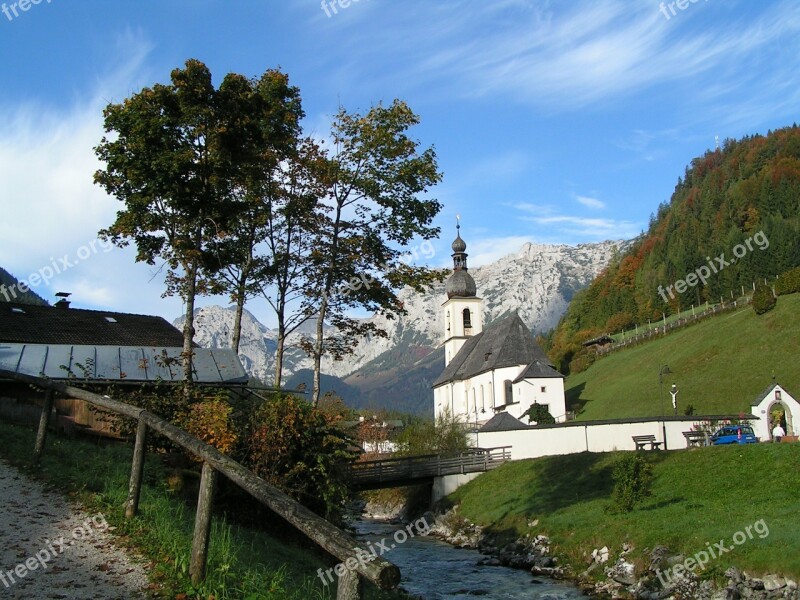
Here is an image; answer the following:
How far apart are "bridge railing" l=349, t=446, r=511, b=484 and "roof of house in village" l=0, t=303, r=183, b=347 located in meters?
13.6

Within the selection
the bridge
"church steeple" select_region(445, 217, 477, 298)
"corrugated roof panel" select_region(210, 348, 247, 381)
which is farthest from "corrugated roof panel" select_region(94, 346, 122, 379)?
"church steeple" select_region(445, 217, 477, 298)

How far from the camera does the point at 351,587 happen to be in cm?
449

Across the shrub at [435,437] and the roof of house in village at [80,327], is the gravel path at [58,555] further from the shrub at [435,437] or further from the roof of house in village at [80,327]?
the shrub at [435,437]

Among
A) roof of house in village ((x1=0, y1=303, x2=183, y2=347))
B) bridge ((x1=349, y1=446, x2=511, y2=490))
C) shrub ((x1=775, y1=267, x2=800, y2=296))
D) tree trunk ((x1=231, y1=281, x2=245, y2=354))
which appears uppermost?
shrub ((x1=775, y1=267, x2=800, y2=296))

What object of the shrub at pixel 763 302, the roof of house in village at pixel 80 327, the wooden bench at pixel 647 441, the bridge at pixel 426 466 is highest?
the shrub at pixel 763 302

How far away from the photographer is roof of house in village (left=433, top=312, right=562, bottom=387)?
6988cm

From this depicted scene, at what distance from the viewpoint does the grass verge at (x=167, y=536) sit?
630 cm

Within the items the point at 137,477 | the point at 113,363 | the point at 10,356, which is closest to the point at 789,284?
the point at 113,363

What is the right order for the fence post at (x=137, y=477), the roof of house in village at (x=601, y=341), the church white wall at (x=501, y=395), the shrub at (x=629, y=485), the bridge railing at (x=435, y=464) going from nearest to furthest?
the fence post at (x=137, y=477) → the shrub at (x=629, y=485) → the bridge railing at (x=435, y=464) → the church white wall at (x=501, y=395) → the roof of house in village at (x=601, y=341)

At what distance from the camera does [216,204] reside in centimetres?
2106

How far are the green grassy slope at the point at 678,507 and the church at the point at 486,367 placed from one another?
58.7 feet

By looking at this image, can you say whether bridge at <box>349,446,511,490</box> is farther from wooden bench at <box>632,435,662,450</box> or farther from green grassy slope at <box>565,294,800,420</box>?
green grassy slope at <box>565,294,800,420</box>

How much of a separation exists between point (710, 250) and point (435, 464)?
3986 inches

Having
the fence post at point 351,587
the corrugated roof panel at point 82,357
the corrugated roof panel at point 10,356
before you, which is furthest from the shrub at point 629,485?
the corrugated roof panel at point 10,356
